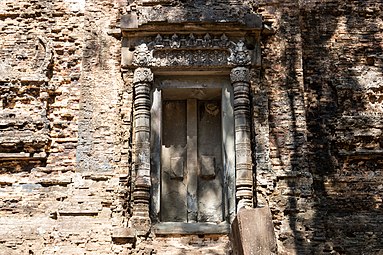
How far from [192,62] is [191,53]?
5.6 inches

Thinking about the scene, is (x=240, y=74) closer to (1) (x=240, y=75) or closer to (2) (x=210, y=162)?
(1) (x=240, y=75)

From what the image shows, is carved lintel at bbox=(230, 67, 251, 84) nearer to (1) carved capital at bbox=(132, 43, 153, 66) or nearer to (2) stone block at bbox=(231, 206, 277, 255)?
(1) carved capital at bbox=(132, 43, 153, 66)

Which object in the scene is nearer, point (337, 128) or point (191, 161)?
point (191, 161)

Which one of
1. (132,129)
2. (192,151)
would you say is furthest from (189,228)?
(132,129)

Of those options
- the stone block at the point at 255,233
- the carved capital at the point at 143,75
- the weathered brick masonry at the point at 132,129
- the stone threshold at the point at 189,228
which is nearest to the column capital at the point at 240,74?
the weathered brick masonry at the point at 132,129

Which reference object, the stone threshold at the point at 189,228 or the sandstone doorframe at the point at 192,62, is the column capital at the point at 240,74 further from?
the stone threshold at the point at 189,228

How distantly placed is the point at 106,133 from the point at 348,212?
3337 millimetres

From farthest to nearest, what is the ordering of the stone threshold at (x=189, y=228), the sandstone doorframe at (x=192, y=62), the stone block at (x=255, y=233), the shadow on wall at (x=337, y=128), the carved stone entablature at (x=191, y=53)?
the carved stone entablature at (x=191, y=53) < the sandstone doorframe at (x=192, y=62) < the shadow on wall at (x=337, y=128) < the stone threshold at (x=189, y=228) < the stone block at (x=255, y=233)

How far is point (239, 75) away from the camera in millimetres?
8117

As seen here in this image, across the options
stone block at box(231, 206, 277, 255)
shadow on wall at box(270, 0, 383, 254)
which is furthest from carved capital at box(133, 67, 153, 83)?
stone block at box(231, 206, 277, 255)

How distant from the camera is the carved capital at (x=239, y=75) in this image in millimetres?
8109

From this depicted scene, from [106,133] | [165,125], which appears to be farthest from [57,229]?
[165,125]

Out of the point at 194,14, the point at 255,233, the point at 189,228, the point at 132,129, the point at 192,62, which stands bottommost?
the point at 255,233

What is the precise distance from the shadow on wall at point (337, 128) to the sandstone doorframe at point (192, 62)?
51 centimetres
